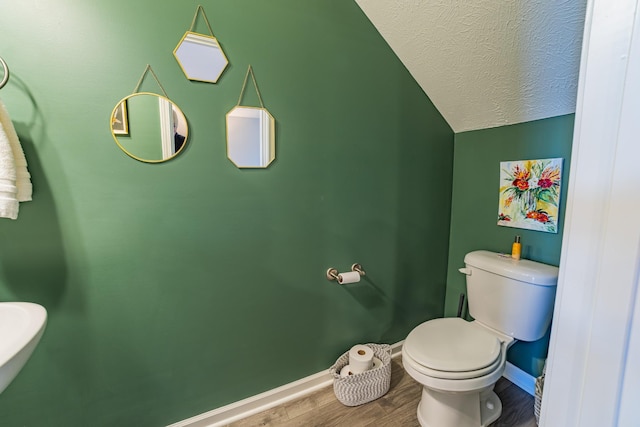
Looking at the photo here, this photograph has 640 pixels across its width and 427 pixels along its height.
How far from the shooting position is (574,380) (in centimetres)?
36

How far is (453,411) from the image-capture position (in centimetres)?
119

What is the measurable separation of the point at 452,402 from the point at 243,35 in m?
1.95

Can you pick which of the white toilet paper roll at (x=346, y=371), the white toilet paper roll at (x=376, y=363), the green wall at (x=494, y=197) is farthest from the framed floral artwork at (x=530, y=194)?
the white toilet paper roll at (x=346, y=371)

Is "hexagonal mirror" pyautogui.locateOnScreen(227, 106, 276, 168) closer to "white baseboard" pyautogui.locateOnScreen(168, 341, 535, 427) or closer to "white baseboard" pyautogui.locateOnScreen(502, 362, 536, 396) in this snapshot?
"white baseboard" pyautogui.locateOnScreen(168, 341, 535, 427)

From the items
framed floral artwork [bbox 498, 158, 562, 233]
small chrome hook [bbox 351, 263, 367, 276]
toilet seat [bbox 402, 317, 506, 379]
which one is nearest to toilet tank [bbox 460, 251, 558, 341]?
toilet seat [bbox 402, 317, 506, 379]

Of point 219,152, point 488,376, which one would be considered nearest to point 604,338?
point 488,376

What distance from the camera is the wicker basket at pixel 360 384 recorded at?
1383 mm

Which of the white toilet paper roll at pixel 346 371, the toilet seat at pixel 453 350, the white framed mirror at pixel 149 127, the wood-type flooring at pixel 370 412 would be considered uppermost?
the white framed mirror at pixel 149 127

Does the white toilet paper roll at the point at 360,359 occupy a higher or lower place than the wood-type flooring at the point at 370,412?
higher

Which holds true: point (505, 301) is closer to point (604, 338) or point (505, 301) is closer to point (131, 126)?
point (604, 338)

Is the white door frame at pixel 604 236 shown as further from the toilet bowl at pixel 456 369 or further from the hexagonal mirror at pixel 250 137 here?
the hexagonal mirror at pixel 250 137

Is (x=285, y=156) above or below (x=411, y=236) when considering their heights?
above

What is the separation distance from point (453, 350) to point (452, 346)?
30mm

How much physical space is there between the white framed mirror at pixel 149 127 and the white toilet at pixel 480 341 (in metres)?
1.41
